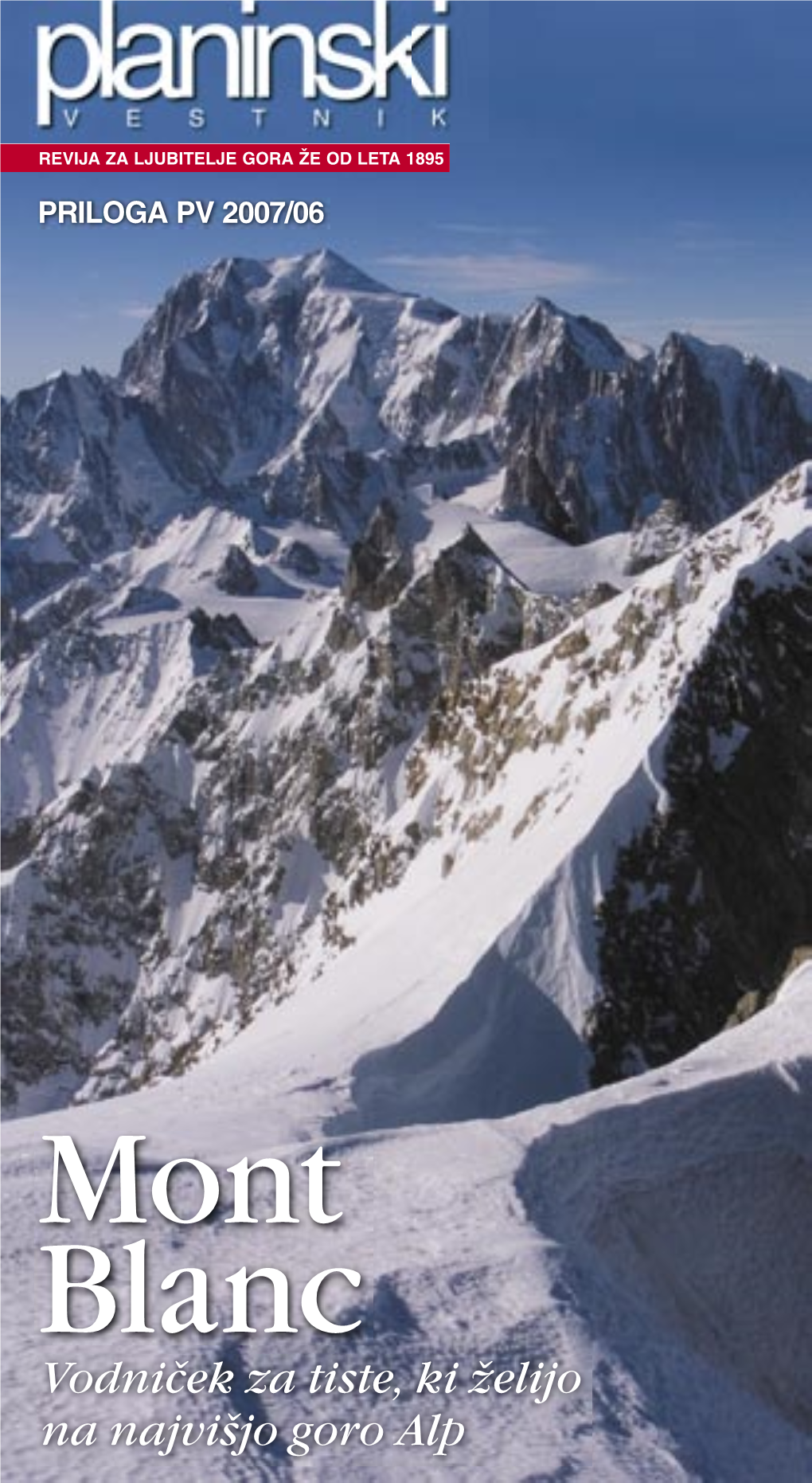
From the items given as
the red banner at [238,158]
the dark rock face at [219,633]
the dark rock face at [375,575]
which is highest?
the red banner at [238,158]

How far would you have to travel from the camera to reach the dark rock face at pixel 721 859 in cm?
3356

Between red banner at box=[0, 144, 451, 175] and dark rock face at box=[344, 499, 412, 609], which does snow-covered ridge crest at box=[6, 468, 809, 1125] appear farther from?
red banner at box=[0, 144, 451, 175]

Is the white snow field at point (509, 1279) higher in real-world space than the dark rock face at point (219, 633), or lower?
higher

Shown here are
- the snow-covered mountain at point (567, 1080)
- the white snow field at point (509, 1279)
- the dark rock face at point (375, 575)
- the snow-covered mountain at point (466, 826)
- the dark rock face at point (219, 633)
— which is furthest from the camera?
the dark rock face at point (219, 633)

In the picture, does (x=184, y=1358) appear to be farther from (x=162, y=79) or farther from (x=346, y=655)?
(x=346, y=655)

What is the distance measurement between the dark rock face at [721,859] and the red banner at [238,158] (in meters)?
19.2

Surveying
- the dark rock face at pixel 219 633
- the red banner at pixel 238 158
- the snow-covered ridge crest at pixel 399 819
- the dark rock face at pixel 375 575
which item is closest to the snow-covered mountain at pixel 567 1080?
the snow-covered ridge crest at pixel 399 819

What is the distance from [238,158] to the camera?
1634 centimetres

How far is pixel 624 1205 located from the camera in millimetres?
18766

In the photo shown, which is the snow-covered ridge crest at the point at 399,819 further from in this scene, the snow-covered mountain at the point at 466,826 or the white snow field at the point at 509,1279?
the white snow field at the point at 509,1279

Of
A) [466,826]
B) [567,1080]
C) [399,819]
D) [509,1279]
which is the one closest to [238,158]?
[509,1279]

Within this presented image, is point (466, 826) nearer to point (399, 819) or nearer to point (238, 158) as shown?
point (399, 819)

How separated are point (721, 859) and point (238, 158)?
2333 centimetres

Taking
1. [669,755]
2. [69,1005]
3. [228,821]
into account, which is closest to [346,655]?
[228,821]
